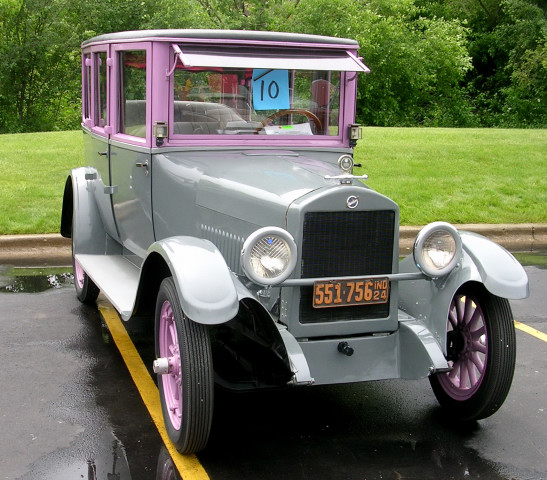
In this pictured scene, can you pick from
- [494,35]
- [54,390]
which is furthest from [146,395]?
[494,35]

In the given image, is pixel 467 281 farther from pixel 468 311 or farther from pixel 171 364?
pixel 171 364

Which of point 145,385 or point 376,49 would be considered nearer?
point 145,385

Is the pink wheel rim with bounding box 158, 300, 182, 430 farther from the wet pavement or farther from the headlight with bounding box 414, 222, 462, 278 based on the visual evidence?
the headlight with bounding box 414, 222, 462, 278

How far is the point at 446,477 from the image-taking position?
3535mm

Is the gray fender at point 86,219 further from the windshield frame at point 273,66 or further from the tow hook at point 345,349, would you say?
the tow hook at point 345,349

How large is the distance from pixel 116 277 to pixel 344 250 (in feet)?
6.39

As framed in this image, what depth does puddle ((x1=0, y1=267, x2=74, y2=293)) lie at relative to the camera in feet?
21.4

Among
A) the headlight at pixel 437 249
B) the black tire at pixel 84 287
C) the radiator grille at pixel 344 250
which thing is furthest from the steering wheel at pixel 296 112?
the black tire at pixel 84 287

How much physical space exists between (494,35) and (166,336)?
2810cm

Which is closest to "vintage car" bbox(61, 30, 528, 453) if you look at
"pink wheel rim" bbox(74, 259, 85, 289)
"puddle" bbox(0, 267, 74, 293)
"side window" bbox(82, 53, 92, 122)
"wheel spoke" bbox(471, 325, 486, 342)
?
"wheel spoke" bbox(471, 325, 486, 342)

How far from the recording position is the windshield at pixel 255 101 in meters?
4.74

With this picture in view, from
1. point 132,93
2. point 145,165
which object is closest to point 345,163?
point 145,165

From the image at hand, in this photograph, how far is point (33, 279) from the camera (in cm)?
679

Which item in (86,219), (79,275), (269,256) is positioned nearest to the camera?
(269,256)
